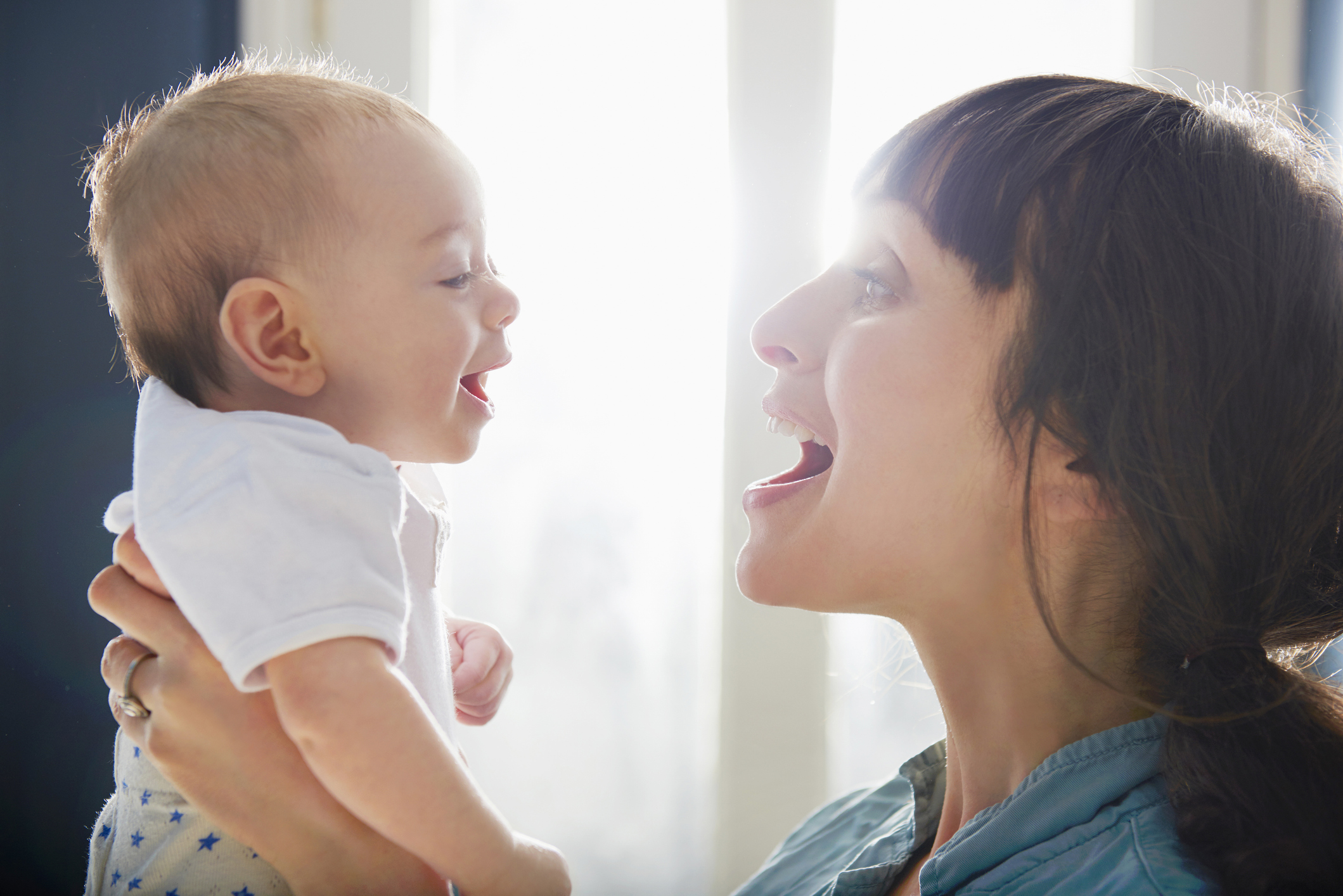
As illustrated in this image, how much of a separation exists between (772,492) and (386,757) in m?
0.53

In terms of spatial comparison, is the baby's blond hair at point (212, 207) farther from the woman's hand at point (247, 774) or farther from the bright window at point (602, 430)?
the bright window at point (602, 430)

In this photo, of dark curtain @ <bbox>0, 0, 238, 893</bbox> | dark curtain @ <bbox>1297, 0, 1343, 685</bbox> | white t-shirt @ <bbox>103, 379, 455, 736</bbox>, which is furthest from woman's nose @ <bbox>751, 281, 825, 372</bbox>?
dark curtain @ <bbox>1297, 0, 1343, 685</bbox>

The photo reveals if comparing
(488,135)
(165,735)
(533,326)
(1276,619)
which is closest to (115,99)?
(488,135)

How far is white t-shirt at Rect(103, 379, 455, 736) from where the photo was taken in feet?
1.89

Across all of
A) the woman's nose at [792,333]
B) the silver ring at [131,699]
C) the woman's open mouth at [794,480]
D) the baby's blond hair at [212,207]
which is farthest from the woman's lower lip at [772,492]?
the silver ring at [131,699]

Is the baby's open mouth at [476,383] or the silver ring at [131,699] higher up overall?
the baby's open mouth at [476,383]

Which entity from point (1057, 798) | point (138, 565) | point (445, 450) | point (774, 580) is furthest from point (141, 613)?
point (1057, 798)

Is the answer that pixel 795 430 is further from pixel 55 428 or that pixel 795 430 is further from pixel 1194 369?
pixel 55 428

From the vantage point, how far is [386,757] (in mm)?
575

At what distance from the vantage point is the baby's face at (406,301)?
77 centimetres

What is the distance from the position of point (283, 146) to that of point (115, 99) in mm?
1036

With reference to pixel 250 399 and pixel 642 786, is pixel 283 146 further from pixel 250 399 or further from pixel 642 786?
pixel 642 786

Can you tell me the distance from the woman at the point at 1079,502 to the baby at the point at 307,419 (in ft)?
0.47

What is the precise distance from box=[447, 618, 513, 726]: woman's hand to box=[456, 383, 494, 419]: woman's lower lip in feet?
0.91
